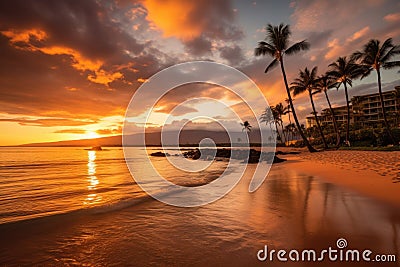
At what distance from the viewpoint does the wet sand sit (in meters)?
3.32

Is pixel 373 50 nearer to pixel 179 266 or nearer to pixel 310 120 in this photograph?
pixel 179 266

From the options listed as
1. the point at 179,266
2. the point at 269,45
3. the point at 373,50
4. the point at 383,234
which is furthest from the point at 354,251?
the point at 373,50

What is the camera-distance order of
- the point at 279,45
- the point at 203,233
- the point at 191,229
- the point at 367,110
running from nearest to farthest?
1. the point at 203,233
2. the point at 191,229
3. the point at 279,45
4. the point at 367,110

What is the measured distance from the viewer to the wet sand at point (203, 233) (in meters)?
3.32

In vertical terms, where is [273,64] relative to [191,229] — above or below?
above

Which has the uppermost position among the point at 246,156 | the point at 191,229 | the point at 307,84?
the point at 307,84

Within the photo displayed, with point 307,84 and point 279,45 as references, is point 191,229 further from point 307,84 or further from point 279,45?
point 307,84

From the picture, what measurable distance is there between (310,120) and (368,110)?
20020 millimetres

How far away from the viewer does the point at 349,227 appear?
411cm

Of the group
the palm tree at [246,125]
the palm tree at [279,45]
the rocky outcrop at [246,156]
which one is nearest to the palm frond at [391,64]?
the palm tree at [279,45]

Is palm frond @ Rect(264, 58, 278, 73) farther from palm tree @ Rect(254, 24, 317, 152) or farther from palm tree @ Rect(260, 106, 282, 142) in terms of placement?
palm tree @ Rect(260, 106, 282, 142)

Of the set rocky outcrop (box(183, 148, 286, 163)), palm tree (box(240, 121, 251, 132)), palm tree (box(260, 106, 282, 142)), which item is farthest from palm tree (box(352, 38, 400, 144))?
palm tree (box(240, 121, 251, 132))

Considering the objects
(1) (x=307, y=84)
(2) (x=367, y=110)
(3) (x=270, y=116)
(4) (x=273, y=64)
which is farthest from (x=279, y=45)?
(2) (x=367, y=110)

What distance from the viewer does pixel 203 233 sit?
4.25 m
